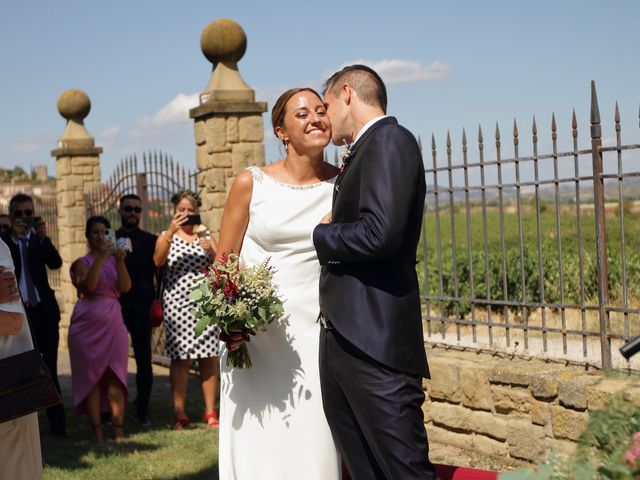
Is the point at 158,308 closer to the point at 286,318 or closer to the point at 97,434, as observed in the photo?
the point at 97,434

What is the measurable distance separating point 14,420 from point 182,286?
137 inches

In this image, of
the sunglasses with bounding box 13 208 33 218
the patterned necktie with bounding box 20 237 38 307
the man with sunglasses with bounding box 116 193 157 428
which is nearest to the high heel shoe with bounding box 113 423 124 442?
the man with sunglasses with bounding box 116 193 157 428

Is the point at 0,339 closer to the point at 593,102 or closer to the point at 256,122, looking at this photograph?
the point at 593,102

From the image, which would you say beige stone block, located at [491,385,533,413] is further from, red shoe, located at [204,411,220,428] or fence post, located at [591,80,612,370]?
red shoe, located at [204,411,220,428]

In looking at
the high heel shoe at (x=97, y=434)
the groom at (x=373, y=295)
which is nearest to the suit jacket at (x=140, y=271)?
the high heel shoe at (x=97, y=434)

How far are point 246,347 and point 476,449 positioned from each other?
9.33ft

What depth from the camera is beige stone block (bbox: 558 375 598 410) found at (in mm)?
5672

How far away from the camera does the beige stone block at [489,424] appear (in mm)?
6277

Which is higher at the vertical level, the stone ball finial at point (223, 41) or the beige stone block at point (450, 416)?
the stone ball finial at point (223, 41)

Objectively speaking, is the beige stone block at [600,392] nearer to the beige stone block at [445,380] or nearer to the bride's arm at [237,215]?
the beige stone block at [445,380]

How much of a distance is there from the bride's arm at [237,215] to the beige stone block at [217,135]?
4591 mm

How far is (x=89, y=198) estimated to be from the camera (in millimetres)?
12969

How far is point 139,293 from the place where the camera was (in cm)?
830

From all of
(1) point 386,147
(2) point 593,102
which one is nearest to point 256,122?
(2) point 593,102
